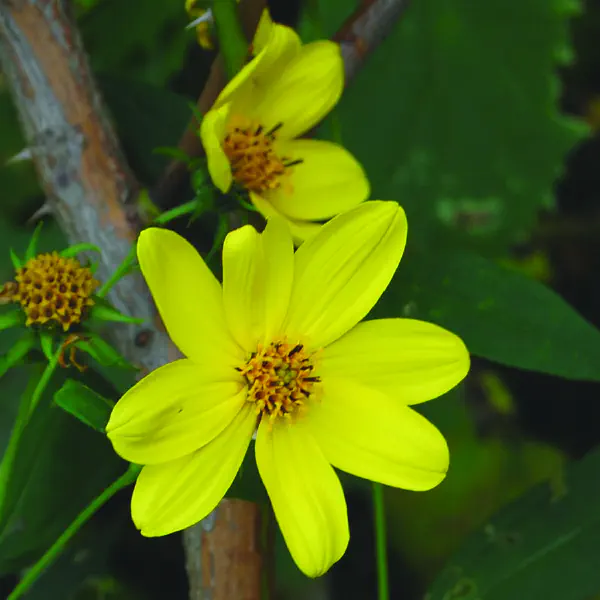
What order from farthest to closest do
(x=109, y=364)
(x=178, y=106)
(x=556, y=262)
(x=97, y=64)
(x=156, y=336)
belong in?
(x=556, y=262) → (x=97, y=64) → (x=178, y=106) → (x=156, y=336) → (x=109, y=364)

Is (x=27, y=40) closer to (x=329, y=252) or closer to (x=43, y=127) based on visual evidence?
(x=43, y=127)

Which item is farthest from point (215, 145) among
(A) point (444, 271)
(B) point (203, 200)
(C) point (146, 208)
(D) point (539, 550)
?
(D) point (539, 550)

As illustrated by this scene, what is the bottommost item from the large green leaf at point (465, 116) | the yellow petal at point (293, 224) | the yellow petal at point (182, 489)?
the large green leaf at point (465, 116)

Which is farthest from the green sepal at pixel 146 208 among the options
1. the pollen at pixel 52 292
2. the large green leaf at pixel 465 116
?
the large green leaf at pixel 465 116

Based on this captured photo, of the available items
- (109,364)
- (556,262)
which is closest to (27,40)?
(109,364)

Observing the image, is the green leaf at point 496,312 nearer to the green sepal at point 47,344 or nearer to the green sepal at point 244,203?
the green sepal at point 244,203

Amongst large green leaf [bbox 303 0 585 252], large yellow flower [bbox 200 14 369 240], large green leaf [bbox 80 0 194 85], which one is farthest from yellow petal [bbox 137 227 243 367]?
large green leaf [bbox 303 0 585 252]

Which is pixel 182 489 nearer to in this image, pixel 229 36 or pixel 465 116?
pixel 229 36
